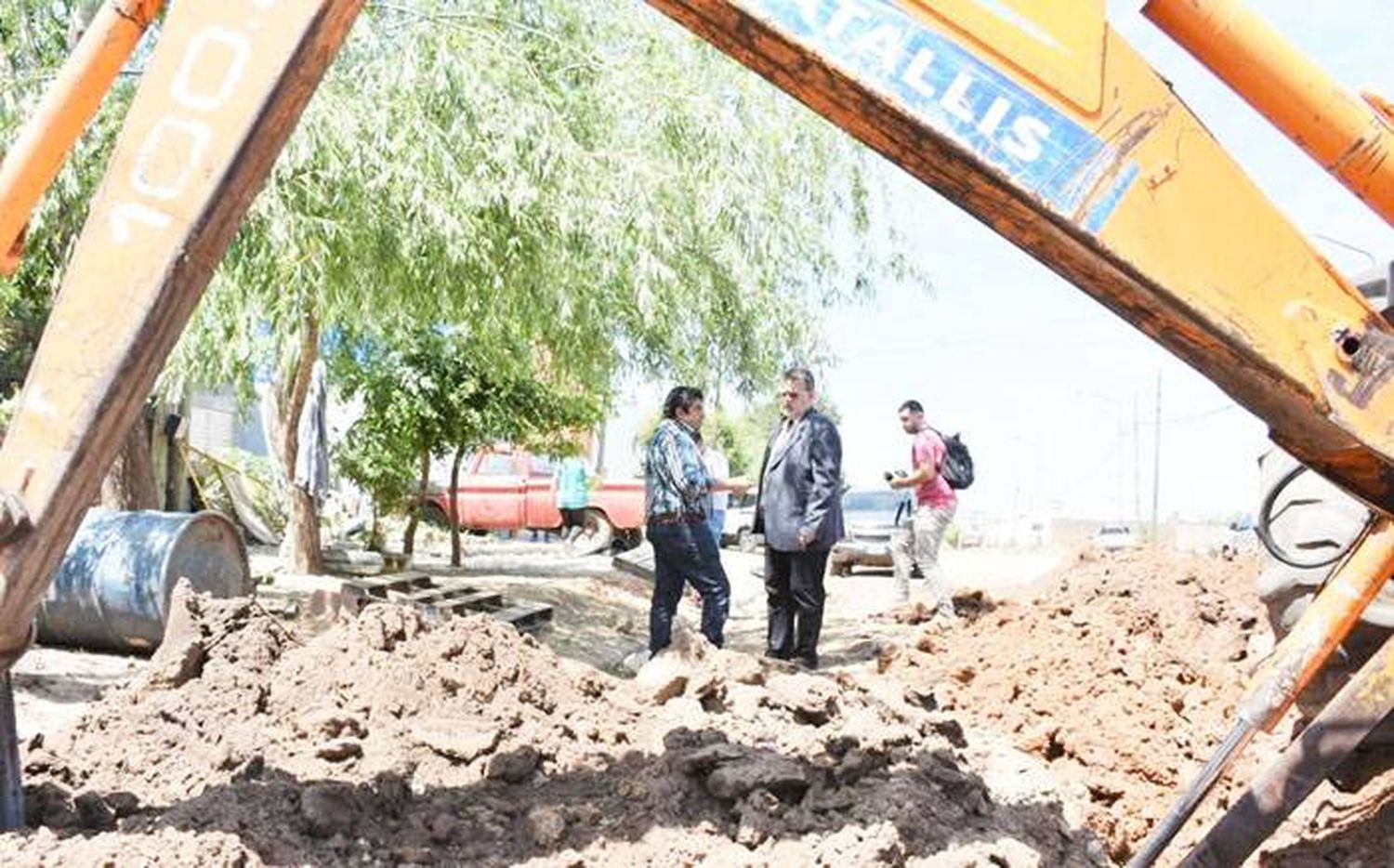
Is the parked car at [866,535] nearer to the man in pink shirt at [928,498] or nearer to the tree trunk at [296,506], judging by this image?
the man in pink shirt at [928,498]

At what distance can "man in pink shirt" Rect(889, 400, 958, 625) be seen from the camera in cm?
1091

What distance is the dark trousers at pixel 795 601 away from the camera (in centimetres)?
802

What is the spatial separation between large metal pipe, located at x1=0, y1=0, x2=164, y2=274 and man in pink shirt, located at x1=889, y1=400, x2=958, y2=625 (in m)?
8.27

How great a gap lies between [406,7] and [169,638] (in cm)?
559

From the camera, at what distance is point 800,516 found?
8008 millimetres

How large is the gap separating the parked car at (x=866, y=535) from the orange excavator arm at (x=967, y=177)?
1648 cm

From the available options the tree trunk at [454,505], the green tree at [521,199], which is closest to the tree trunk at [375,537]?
the tree trunk at [454,505]

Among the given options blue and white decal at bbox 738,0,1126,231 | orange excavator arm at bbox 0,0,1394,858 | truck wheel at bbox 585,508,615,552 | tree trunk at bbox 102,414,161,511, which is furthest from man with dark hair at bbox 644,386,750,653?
truck wheel at bbox 585,508,615,552

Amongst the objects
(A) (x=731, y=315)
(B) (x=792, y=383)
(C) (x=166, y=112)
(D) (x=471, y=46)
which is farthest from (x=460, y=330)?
(C) (x=166, y=112)

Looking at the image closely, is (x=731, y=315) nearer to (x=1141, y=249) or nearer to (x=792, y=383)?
(x=792, y=383)

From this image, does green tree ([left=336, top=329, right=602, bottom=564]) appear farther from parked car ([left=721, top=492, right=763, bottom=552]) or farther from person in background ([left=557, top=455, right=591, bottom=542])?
parked car ([left=721, top=492, right=763, bottom=552])

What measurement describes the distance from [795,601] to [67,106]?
561 centimetres

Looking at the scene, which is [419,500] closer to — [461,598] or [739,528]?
[461,598]

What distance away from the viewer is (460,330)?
13.4 metres
